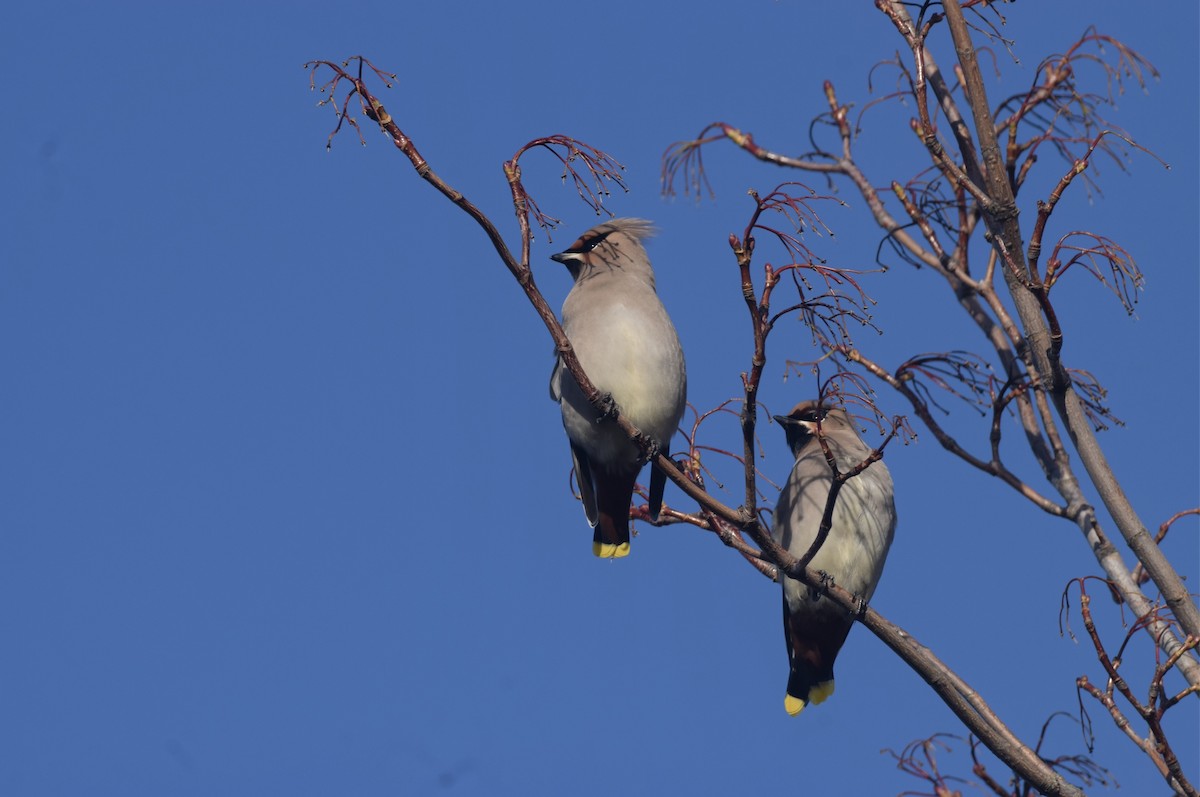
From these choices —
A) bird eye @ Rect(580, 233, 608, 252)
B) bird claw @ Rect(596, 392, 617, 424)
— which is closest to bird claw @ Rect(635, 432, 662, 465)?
bird claw @ Rect(596, 392, 617, 424)

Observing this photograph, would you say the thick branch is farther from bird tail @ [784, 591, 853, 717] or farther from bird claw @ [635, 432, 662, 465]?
bird tail @ [784, 591, 853, 717]

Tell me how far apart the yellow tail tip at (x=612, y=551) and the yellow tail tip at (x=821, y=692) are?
1.05 metres

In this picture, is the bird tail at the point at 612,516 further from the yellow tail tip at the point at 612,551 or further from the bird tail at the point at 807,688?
the bird tail at the point at 807,688

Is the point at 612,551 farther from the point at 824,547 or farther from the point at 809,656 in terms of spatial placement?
the point at 809,656

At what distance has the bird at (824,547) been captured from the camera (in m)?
5.80

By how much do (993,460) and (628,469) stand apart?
123 centimetres

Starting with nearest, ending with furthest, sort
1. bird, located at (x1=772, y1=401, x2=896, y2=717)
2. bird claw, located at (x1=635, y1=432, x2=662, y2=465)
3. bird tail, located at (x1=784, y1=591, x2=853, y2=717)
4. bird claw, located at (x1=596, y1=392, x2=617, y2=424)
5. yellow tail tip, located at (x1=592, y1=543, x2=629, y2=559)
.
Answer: bird claw, located at (x1=635, y1=432, x2=662, y2=465), bird claw, located at (x1=596, y1=392, x2=617, y2=424), yellow tail tip, located at (x1=592, y1=543, x2=629, y2=559), bird, located at (x1=772, y1=401, x2=896, y2=717), bird tail, located at (x1=784, y1=591, x2=853, y2=717)

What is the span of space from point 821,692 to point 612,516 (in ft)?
3.85

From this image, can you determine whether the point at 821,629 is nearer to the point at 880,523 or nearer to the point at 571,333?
the point at 880,523

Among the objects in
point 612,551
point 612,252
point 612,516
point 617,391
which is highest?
point 612,252

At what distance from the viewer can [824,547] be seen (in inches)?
229

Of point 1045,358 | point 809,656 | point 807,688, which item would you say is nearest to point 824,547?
point 809,656

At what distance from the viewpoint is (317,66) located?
402 centimetres

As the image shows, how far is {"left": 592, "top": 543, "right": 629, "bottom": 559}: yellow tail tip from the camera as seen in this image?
5.50 m
